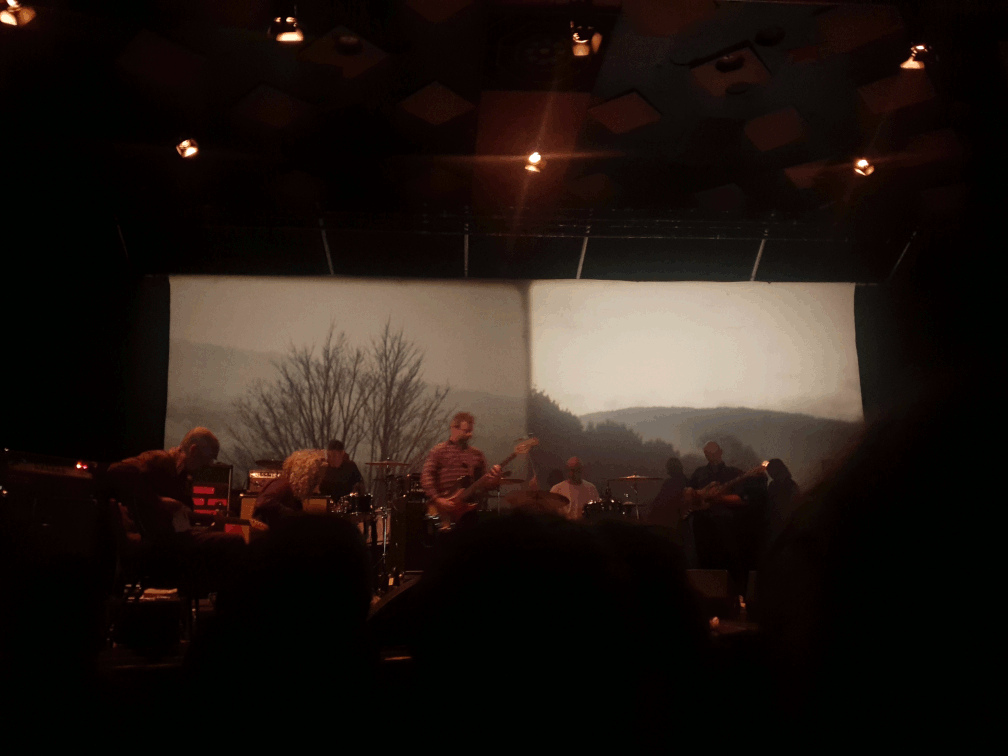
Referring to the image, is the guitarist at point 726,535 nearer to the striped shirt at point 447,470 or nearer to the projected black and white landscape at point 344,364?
the striped shirt at point 447,470

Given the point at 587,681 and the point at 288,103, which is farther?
the point at 288,103

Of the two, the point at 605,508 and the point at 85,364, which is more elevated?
the point at 85,364

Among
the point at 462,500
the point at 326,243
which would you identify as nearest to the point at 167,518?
the point at 462,500

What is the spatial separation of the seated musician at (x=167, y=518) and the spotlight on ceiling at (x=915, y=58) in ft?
16.1

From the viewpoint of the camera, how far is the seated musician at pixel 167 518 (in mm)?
3279

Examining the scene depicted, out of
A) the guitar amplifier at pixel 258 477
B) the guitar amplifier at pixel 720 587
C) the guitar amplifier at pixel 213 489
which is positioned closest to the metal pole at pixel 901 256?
the guitar amplifier at pixel 720 587

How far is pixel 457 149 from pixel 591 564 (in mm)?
5413

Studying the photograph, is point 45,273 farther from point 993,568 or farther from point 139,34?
point 993,568

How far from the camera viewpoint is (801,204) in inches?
249

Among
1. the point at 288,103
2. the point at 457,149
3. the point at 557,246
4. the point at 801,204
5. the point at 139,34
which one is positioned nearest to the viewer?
the point at 139,34

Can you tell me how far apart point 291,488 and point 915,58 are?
483 centimetres

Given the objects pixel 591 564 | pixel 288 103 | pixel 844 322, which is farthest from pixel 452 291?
pixel 591 564

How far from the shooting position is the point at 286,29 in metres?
4.16

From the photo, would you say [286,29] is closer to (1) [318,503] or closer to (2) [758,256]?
(1) [318,503]
